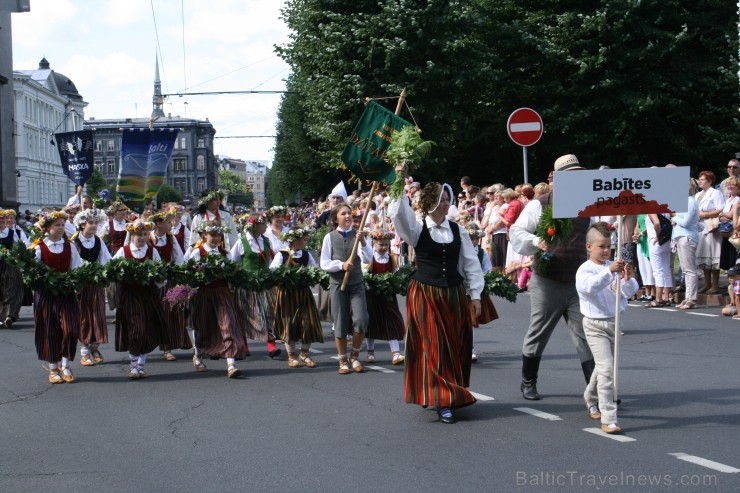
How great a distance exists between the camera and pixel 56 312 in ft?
35.2

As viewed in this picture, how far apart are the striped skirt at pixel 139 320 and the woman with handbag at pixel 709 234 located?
9054mm

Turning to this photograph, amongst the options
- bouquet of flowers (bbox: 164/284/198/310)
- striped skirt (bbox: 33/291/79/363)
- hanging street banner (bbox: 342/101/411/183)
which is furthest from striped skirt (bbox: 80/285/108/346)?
hanging street banner (bbox: 342/101/411/183)

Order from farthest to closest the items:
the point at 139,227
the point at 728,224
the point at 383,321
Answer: the point at 728,224 → the point at 139,227 → the point at 383,321

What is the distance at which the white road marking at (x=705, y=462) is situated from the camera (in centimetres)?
632

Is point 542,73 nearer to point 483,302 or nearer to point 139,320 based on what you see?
point 483,302

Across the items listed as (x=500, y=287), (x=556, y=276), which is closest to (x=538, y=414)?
(x=556, y=276)

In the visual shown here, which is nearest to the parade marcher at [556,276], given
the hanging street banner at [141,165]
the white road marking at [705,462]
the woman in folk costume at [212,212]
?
the white road marking at [705,462]

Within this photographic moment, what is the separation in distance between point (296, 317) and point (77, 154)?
13608 millimetres

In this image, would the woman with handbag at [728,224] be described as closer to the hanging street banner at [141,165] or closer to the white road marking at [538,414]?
the white road marking at [538,414]

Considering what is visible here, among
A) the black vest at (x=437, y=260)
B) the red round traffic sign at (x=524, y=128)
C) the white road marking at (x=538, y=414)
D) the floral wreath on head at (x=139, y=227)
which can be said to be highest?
the red round traffic sign at (x=524, y=128)

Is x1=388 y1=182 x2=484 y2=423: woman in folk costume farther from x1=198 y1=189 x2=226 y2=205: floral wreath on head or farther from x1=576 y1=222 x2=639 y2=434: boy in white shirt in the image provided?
x1=198 y1=189 x2=226 y2=205: floral wreath on head

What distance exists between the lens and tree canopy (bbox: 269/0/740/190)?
26.7 meters

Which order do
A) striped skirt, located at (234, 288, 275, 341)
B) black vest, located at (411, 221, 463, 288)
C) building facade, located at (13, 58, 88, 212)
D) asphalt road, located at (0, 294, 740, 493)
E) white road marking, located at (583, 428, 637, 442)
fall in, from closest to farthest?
asphalt road, located at (0, 294, 740, 493) → white road marking, located at (583, 428, 637, 442) → black vest, located at (411, 221, 463, 288) → striped skirt, located at (234, 288, 275, 341) → building facade, located at (13, 58, 88, 212)

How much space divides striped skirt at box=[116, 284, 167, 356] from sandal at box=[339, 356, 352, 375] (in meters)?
2.15
